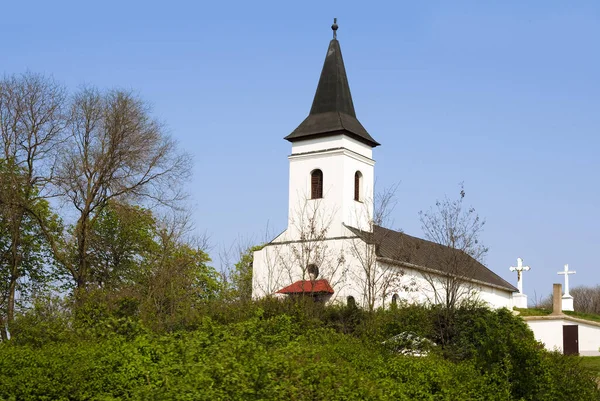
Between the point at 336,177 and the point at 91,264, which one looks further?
the point at 91,264

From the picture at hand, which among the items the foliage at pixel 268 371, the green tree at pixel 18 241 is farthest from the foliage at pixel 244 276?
the foliage at pixel 268 371

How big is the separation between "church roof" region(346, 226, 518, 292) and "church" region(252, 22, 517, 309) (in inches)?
3.5

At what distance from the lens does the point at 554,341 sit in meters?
36.4

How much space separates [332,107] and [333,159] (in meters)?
2.76

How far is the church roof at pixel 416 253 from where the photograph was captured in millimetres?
26125

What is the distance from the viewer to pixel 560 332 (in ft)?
119

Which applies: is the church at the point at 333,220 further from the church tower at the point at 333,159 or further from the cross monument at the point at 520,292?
the cross monument at the point at 520,292

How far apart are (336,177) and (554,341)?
12.5 metres

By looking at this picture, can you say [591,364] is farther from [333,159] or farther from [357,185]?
[333,159]

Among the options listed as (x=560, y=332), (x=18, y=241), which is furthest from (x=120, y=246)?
(x=560, y=332)

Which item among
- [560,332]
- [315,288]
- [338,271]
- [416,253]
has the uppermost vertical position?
[416,253]

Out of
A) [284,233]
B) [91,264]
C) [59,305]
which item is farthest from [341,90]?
[59,305]

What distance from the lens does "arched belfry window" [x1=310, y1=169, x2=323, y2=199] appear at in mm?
36625

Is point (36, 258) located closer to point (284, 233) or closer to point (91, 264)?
point (91, 264)
